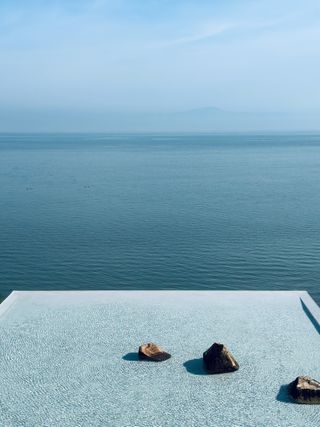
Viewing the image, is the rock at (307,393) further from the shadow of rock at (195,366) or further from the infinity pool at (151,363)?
the shadow of rock at (195,366)

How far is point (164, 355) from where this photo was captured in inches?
465

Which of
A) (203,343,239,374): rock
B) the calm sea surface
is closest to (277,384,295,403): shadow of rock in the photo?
(203,343,239,374): rock

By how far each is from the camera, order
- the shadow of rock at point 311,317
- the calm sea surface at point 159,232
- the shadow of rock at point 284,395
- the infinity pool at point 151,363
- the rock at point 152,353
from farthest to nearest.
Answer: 1. the calm sea surface at point 159,232
2. the shadow of rock at point 311,317
3. the rock at point 152,353
4. the shadow of rock at point 284,395
5. the infinity pool at point 151,363

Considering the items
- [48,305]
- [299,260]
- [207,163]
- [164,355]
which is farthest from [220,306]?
[207,163]

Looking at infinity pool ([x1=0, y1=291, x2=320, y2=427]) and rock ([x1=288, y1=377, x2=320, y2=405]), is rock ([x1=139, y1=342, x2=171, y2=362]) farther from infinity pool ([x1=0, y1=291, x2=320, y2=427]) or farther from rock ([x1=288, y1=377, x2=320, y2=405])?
rock ([x1=288, y1=377, x2=320, y2=405])

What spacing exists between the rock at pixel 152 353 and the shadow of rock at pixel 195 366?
1.53 ft

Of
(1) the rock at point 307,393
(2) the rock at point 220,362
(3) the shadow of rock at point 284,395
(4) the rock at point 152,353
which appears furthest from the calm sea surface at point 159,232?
(1) the rock at point 307,393

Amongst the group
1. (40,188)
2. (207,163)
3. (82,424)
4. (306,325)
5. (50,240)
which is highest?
(207,163)

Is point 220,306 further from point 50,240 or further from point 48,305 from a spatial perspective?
point 50,240

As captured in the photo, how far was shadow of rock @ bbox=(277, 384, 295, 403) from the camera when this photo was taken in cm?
1019

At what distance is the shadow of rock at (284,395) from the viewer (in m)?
10.2

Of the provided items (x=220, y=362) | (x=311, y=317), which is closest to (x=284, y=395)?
(x=220, y=362)

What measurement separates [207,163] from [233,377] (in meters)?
63.0

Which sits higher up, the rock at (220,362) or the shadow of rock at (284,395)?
the rock at (220,362)
